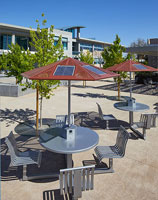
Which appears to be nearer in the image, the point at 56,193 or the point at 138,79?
the point at 56,193

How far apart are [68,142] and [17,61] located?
13783 mm

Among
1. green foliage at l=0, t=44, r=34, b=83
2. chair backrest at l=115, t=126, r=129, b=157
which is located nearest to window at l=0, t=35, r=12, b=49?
green foliage at l=0, t=44, r=34, b=83

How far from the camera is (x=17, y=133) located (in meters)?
7.33

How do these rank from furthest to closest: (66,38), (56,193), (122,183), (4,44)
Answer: (66,38), (4,44), (122,183), (56,193)

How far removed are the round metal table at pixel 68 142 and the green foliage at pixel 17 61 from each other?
11.2ft

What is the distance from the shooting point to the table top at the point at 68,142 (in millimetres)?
4195

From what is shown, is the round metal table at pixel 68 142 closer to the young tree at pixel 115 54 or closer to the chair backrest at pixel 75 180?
the chair backrest at pixel 75 180

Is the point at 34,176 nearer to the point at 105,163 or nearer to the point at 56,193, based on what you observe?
the point at 56,193

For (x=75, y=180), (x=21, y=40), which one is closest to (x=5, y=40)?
(x=21, y=40)

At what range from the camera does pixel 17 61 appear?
16484 millimetres

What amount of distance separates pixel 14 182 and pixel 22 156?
0.61 metres

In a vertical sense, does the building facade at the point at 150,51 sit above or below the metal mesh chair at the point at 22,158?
above

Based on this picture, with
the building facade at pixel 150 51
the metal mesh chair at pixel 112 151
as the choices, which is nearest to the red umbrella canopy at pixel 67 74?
the metal mesh chair at pixel 112 151

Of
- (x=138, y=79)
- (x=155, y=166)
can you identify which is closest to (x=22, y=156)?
(x=155, y=166)
